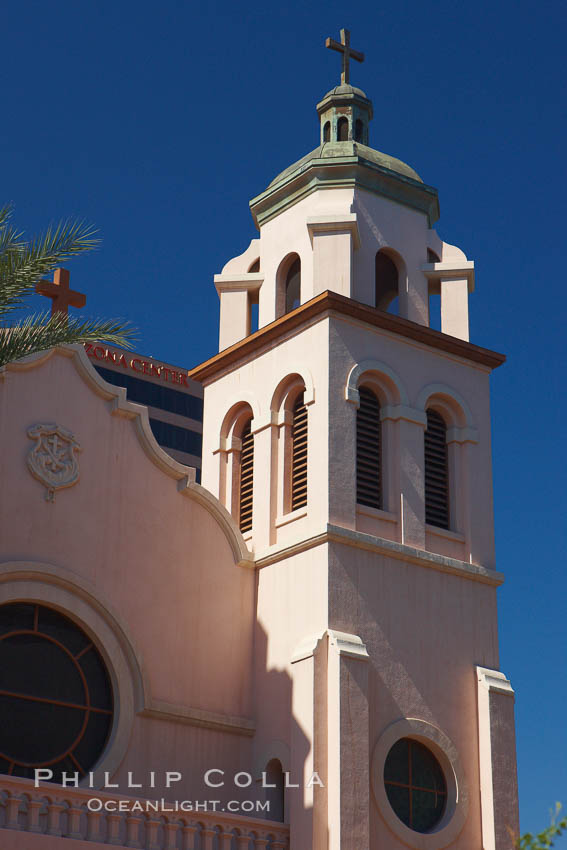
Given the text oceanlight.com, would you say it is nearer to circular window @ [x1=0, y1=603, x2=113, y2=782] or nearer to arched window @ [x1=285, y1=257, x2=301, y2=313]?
circular window @ [x1=0, y1=603, x2=113, y2=782]

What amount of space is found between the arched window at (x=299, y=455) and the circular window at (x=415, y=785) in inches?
171

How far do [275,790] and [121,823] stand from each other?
3524 millimetres

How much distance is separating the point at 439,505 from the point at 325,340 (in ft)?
11.4

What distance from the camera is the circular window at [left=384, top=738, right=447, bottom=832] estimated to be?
2241 cm

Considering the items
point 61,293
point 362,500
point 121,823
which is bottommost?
point 121,823

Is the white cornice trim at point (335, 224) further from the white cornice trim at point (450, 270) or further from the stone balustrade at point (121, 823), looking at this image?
the stone balustrade at point (121, 823)

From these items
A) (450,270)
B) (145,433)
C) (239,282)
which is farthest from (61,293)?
(450,270)

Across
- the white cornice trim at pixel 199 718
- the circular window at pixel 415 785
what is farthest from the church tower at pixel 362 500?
the white cornice trim at pixel 199 718

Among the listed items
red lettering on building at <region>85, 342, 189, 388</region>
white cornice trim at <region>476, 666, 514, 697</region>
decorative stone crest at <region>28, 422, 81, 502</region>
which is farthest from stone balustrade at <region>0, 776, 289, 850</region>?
red lettering on building at <region>85, 342, 189, 388</region>

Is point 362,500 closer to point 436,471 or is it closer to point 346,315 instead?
point 436,471

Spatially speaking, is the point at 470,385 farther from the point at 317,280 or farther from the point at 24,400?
the point at 24,400

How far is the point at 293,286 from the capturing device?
28859mm

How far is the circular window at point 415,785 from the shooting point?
22.4m

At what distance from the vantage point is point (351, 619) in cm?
2278
